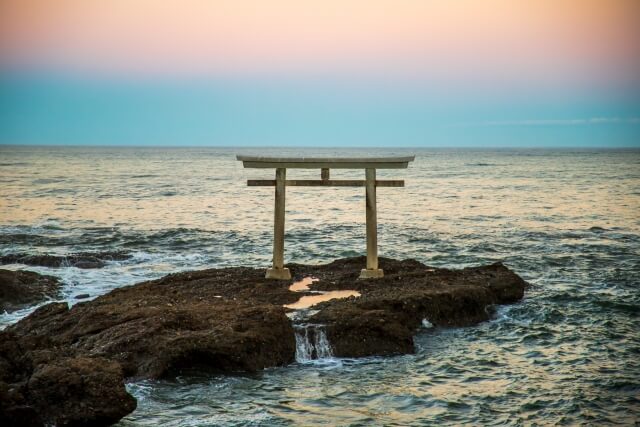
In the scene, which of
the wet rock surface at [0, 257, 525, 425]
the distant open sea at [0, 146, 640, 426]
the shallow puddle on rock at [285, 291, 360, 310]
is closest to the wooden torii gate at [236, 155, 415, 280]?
the wet rock surface at [0, 257, 525, 425]

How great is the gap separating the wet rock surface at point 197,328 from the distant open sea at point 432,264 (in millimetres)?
392

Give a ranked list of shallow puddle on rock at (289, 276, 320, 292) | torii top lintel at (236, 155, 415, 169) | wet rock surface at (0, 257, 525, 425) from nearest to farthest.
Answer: wet rock surface at (0, 257, 525, 425) → shallow puddle on rock at (289, 276, 320, 292) → torii top lintel at (236, 155, 415, 169)

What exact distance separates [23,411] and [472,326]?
28.7 feet

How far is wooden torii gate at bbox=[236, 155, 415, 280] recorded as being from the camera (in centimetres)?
1573

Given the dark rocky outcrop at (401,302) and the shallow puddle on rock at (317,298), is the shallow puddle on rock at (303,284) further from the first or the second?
the shallow puddle on rock at (317,298)

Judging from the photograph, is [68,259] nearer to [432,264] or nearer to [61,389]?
[432,264]

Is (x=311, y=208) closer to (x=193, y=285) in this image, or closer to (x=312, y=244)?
(x=312, y=244)

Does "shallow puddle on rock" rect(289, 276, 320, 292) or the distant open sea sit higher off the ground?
"shallow puddle on rock" rect(289, 276, 320, 292)

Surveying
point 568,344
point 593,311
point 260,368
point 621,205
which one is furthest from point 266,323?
point 621,205

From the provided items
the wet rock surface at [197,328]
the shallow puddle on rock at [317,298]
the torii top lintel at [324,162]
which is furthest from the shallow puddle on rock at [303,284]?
the torii top lintel at [324,162]

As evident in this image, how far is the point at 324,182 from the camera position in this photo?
52.4ft

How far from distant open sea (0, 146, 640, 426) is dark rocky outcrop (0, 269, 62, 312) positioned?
42 centimetres

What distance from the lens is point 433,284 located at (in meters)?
15.2

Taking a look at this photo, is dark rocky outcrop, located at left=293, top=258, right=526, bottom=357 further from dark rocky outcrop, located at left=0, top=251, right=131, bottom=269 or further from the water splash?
dark rocky outcrop, located at left=0, top=251, right=131, bottom=269
